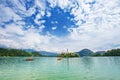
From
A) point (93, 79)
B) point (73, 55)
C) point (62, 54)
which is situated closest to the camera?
point (93, 79)

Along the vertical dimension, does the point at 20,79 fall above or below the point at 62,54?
below

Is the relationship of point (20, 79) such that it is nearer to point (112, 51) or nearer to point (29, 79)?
point (29, 79)

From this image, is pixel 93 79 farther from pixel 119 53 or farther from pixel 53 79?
pixel 119 53

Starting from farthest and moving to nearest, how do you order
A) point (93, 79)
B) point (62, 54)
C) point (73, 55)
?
1. point (73, 55)
2. point (62, 54)
3. point (93, 79)

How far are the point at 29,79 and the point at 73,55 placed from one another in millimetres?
170916

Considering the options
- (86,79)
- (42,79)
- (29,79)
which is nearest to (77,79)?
(86,79)

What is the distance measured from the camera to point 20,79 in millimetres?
24625

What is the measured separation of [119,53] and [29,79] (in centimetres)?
17524

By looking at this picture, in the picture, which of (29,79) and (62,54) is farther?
(62,54)

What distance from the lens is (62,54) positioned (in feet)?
585

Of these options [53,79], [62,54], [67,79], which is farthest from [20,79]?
[62,54]

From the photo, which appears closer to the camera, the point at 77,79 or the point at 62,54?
the point at 77,79

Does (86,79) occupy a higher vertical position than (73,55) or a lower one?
lower

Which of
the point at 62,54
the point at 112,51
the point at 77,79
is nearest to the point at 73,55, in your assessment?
the point at 62,54
